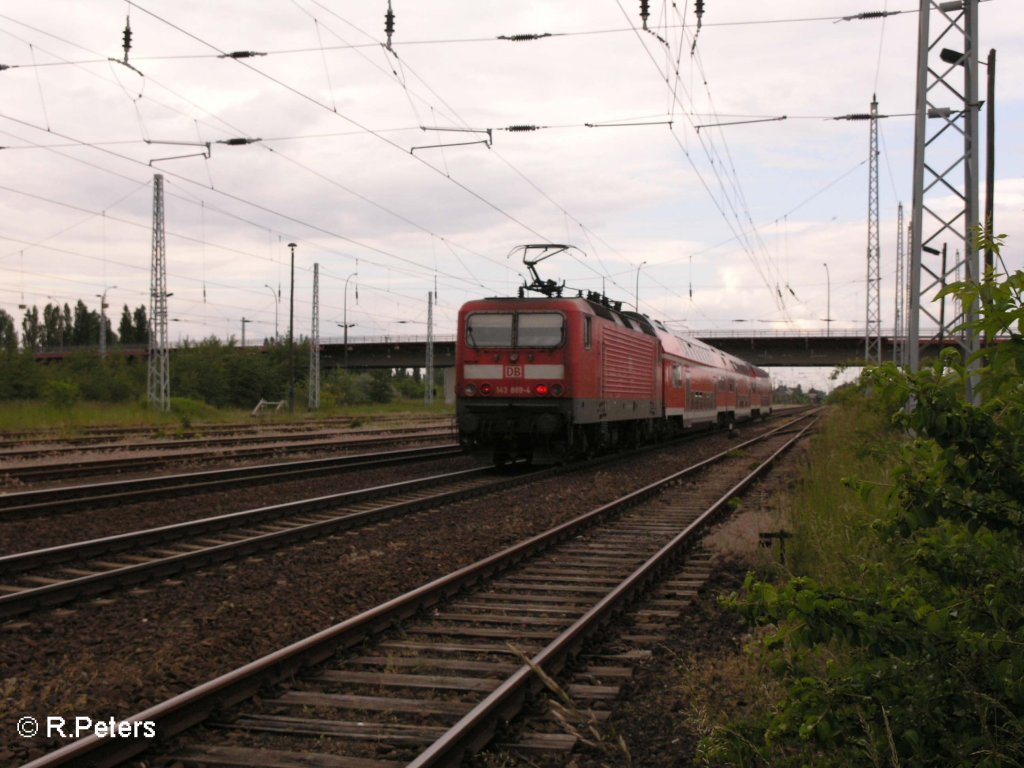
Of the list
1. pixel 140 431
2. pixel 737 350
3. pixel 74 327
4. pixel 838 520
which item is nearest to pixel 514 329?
pixel 838 520

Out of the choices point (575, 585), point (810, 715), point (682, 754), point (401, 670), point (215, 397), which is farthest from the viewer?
point (215, 397)

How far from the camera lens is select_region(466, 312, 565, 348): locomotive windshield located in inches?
680

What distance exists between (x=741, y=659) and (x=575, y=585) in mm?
2516

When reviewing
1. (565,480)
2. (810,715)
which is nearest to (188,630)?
(810,715)

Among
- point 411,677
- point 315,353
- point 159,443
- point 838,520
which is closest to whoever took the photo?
point 411,677

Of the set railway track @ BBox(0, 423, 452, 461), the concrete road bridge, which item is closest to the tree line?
the concrete road bridge

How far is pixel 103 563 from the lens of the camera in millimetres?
8734

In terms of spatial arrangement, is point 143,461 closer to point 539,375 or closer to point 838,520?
point 539,375

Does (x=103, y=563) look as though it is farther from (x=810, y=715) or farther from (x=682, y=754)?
(x=810, y=715)

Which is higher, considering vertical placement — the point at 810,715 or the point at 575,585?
the point at 810,715

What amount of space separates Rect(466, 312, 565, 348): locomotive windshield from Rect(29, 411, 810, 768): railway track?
26.5 feet

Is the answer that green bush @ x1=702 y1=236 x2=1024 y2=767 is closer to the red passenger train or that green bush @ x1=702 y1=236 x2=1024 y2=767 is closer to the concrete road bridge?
the red passenger train

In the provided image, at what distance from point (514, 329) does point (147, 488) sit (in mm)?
6774

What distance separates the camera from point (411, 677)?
5.62 meters
